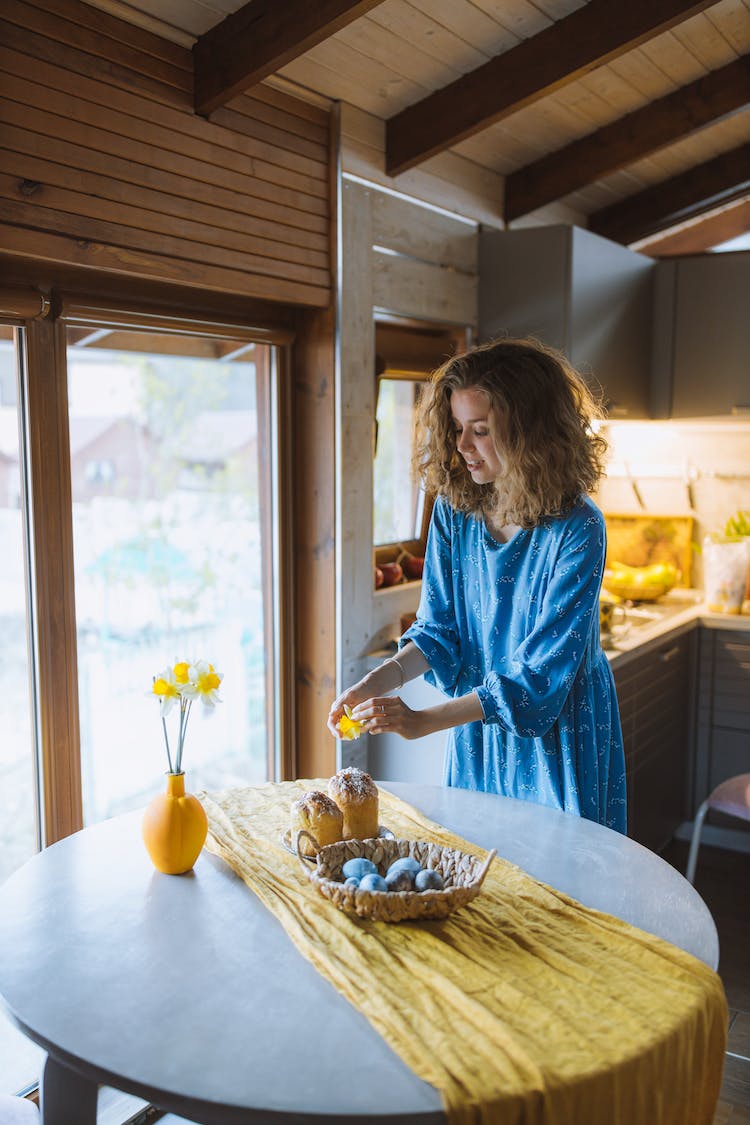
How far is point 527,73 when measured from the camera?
2.70 meters

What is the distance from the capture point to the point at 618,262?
11.8 feet

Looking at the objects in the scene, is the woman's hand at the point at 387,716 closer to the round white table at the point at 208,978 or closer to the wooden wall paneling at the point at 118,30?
the round white table at the point at 208,978

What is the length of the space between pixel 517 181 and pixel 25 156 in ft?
6.87

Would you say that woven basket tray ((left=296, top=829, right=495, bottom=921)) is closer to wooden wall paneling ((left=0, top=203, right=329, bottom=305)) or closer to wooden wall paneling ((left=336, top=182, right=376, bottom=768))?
wooden wall paneling ((left=0, top=203, right=329, bottom=305))

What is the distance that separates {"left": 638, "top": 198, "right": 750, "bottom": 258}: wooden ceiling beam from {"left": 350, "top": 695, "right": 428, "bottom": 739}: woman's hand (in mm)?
2888

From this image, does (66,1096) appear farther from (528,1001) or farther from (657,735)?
(657,735)

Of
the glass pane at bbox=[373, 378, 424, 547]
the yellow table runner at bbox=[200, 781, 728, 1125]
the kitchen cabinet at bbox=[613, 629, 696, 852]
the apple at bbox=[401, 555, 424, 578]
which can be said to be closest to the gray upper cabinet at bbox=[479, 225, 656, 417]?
the glass pane at bbox=[373, 378, 424, 547]

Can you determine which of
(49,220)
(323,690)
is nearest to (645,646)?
(323,690)

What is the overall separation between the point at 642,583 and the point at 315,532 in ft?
5.17

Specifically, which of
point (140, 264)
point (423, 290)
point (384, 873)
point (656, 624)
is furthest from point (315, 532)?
point (384, 873)

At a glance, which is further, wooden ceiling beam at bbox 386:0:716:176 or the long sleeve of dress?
wooden ceiling beam at bbox 386:0:716:176

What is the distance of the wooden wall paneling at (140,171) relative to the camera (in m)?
1.94

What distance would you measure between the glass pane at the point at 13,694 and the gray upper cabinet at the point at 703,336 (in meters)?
2.63

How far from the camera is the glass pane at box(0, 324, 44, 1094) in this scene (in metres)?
2.12
